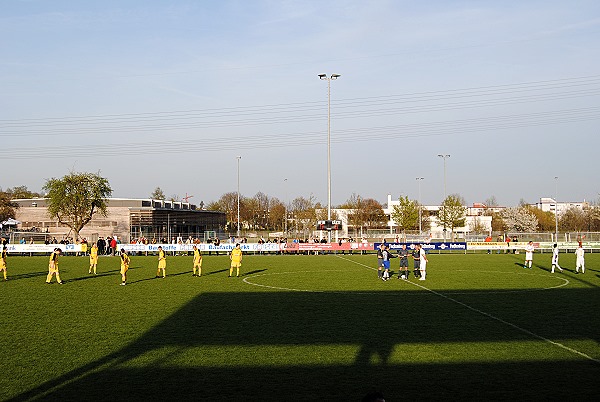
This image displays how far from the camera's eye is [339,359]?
512 inches

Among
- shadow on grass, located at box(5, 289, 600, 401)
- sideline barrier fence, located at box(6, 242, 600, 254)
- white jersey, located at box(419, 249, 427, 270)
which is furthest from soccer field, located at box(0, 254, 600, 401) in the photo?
sideline barrier fence, located at box(6, 242, 600, 254)

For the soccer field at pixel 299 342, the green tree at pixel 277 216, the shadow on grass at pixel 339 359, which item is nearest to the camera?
the shadow on grass at pixel 339 359

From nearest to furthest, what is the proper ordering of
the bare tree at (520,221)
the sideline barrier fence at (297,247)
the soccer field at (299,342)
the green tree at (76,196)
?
the soccer field at (299,342) < the sideline barrier fence at (297,247) < the green tree at (76,196) < the bare tree at (520,221)

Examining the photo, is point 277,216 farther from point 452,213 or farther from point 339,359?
point 339,359

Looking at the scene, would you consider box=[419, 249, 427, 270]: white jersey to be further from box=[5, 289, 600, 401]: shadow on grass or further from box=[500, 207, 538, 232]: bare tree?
box=[500, 207, 538, 232]: bare tree

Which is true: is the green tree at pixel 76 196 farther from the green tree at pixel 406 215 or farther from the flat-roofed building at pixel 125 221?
the green tree at pixel 406 215

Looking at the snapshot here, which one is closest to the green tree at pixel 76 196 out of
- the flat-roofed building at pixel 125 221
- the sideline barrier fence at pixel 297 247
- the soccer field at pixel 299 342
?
the flat-roofed building at pixel 125 221

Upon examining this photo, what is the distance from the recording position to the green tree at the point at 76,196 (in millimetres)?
70375

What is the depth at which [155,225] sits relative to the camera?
8725 centimetres

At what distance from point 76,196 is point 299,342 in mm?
61164

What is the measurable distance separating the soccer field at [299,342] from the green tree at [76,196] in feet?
146

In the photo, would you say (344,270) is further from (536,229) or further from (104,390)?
(536,229)

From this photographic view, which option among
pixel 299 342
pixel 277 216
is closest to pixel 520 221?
pixel 277 216

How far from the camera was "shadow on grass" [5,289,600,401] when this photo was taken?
10602 millimetres
